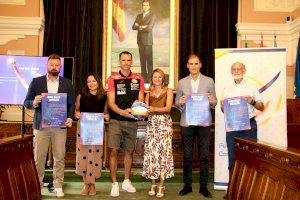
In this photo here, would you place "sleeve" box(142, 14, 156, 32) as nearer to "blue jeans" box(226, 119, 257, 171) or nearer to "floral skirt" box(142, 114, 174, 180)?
"floral skirt" box(142, 114, 174, 180)

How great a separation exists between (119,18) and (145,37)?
580 millimetres

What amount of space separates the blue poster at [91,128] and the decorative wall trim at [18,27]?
10.0ft

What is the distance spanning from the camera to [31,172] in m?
3.33

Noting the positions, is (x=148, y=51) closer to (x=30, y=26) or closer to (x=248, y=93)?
(x=30, y=26)

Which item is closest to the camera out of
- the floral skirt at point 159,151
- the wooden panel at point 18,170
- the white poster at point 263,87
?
the wooden panel at point 18,170

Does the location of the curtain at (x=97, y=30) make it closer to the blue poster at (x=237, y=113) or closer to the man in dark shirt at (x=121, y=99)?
the man in dark shirt at (x=121, y=99)

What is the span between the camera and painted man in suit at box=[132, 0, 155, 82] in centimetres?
648

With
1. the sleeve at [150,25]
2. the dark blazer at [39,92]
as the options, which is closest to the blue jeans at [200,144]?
the dark blazer at [39,92]

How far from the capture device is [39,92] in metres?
3.83

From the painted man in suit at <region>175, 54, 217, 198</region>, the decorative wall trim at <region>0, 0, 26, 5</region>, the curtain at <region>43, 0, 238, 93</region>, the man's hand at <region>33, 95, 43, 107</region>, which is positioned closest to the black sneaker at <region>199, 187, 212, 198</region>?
the painted man in suit at <region>175, 54, 217, 198</region>

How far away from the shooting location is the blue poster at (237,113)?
3660mm

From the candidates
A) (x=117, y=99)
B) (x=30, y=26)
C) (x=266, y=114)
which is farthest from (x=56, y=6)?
(x=266, y=114)

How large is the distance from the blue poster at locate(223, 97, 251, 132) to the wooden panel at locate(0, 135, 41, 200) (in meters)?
2.01

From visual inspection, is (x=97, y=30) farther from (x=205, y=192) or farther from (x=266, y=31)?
(x=205, y=192)
